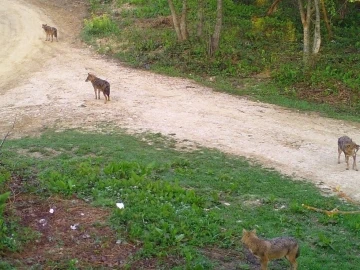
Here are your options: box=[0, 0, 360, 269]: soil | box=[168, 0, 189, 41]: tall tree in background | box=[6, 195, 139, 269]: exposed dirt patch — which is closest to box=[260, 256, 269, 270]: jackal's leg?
box=[0, 0, 360, 269]: soil

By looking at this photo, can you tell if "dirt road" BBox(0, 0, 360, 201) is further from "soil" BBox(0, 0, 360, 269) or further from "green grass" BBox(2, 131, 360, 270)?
"green grass" BBox(2, 131, 360, 270)

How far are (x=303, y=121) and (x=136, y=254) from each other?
33.1ft

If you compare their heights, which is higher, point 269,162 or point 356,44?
point 356,44

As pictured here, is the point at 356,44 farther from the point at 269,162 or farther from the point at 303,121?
the point at 269,162

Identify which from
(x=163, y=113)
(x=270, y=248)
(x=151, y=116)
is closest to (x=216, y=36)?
(x=163, y=113)

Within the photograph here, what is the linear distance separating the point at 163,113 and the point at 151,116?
0.49 meters

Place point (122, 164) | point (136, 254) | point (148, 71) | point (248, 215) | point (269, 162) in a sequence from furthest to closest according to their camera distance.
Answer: point (148, 71) → point (269, 162) → point (122, 164) → point (248, 215) → point (136, 254)

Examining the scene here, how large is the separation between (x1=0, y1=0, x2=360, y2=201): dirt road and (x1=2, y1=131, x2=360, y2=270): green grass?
1101 millimetres

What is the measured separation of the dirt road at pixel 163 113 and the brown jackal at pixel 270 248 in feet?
13.5

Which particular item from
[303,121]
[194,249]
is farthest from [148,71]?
[194,249]

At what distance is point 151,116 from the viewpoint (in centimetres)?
1736

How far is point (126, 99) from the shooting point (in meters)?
19.2

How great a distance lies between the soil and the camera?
13.2 m

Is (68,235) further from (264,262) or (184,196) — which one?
(264,262)
